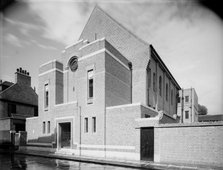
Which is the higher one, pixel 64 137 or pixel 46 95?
pixel 46 95

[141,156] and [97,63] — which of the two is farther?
[97,63]

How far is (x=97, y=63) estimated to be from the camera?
694 inches

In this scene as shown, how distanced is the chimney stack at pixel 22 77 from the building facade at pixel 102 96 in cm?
885

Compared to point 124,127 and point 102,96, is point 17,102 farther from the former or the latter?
point 124,127

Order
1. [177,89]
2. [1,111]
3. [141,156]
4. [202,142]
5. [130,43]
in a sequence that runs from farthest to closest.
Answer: [177,89]
[1,111]
[130,43]
[141,156]
[202,142]

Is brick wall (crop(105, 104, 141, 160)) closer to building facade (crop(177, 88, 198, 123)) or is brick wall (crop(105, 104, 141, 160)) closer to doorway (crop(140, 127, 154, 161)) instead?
doorway (crop(140, 127, 154, 161))

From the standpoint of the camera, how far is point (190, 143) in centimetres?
1197

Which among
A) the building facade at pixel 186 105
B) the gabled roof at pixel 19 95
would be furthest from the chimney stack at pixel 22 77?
the building facade at pixel 186 105

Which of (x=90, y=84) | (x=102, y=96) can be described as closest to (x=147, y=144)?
(x=102, y=96)

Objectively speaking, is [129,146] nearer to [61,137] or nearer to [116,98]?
[116,98]

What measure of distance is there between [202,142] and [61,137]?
47.1ft

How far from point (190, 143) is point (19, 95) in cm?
2730

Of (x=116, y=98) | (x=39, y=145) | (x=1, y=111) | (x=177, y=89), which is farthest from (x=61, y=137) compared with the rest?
(x=177, y=89)

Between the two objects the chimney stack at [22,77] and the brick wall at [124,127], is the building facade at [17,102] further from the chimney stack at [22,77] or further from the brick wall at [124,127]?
the brick wall at [124,127]
